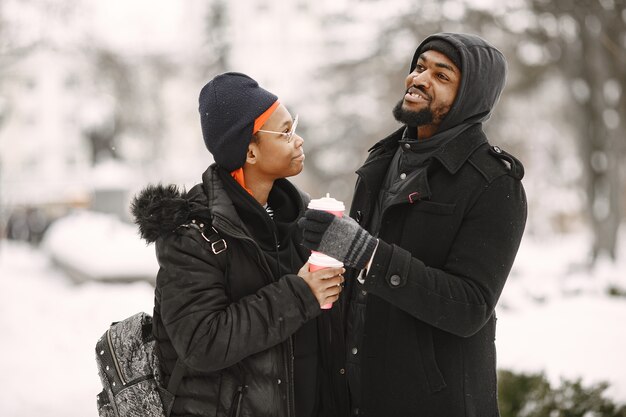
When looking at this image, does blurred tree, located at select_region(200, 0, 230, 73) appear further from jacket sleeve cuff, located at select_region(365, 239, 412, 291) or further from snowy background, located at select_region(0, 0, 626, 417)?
jacket sleeve cuff, located at select_region(365, 239, 412, 291)

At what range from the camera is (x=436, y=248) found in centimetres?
246

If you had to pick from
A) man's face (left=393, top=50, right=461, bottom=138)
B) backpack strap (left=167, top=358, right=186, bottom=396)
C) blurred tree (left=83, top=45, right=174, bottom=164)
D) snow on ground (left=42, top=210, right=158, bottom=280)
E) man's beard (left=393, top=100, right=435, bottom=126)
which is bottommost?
backpack strap (left=167, top=358, right=186, bottom=396)

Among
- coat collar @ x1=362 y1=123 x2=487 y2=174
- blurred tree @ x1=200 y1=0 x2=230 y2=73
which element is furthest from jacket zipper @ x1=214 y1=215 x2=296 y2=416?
blurred tree @ x1=200 y1=0 x2=230 y2=73

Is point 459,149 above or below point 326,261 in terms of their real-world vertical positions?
above

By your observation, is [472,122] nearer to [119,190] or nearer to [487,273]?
[487,273]

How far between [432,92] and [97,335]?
7.33 m

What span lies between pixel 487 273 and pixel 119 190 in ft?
59.0

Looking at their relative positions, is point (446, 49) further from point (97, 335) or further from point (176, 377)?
point (97, 335)

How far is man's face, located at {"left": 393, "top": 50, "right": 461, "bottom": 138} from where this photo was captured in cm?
262

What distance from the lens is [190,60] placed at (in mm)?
30422

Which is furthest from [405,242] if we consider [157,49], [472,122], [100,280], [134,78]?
[157,49]

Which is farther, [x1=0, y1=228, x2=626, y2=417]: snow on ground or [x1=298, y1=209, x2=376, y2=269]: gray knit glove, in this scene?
[x1=0, y1=228, x2=626, y2=417]: snow on ground

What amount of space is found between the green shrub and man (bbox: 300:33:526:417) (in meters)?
2.24

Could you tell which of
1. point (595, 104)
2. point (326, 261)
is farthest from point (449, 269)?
point (595, 104)
